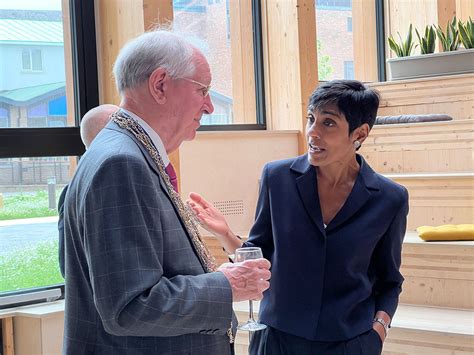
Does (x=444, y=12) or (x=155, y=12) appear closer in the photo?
(x=155, y=12)

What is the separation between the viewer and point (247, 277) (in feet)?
5.12

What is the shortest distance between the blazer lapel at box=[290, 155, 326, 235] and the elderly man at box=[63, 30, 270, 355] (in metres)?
0.62

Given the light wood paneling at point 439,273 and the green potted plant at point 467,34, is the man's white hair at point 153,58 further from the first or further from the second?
the green potted plant at point 467,34

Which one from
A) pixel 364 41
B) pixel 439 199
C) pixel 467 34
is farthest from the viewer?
pixel 364 41

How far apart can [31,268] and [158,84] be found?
2.75m

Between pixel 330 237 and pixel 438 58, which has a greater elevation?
pixel 438 58

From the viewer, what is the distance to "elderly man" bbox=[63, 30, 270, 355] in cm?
141

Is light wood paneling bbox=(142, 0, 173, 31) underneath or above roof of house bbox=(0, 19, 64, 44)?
above

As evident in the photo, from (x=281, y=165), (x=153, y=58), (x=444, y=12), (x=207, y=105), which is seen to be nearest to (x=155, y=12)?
(x=281, y=165)

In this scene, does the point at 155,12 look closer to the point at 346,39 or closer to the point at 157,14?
the point at 157,14

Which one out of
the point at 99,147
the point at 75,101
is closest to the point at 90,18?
the point at 75,101

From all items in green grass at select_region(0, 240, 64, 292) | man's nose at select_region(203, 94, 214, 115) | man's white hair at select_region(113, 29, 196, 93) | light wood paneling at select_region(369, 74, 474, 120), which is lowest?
green grass at select_region(0, 240, 64, 292)

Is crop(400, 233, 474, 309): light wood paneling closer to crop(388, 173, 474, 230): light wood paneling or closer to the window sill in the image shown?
crop(388, 173, 474, 230): light wood paneling

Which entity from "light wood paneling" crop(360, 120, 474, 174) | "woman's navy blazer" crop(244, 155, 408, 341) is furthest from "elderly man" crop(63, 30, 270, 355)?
"light wood paneling" crop(360, 120, 474, 174)
